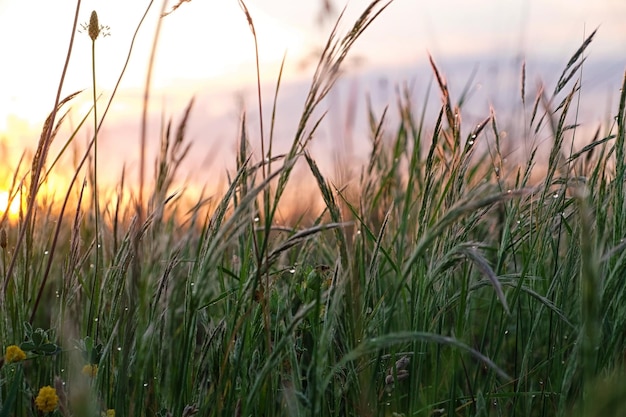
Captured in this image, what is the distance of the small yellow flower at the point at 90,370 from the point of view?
4.44ft

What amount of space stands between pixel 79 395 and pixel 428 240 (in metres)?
0.43

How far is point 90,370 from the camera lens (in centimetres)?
137

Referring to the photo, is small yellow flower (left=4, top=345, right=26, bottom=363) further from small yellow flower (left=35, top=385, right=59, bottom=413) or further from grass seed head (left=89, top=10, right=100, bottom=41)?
grass seed head (left=89, top=10, right=100, bottom=41)

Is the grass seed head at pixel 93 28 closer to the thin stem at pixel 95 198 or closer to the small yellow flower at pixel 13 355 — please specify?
the thin stem at pixel 95 198

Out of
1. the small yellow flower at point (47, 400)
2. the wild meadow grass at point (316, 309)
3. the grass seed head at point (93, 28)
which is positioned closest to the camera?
the wild meadow grass at point (316, 309)

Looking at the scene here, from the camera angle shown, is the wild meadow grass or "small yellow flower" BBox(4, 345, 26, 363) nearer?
the wild meadow grass

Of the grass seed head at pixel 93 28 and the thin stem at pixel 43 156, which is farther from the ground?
the grass seed head at pixel 93 28

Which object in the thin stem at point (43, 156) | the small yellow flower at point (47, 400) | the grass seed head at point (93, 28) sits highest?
the grass seed head at point (93, 28)

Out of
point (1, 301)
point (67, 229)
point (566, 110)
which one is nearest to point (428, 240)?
point (566, 110)

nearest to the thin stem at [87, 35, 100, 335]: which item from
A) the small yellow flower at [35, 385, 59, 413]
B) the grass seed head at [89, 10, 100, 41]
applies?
the grass seed head at [89, 10, 100, 41]

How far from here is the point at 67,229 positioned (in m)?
2.92

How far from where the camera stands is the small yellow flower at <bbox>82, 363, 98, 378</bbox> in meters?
1.35

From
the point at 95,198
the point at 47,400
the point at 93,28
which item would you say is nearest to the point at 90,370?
the point at 47,400

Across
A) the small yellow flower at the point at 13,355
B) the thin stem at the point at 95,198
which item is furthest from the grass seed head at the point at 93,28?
the small yellow flower at the point at 13,355
